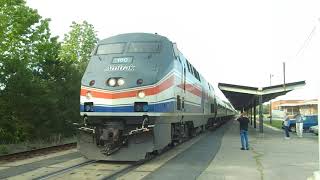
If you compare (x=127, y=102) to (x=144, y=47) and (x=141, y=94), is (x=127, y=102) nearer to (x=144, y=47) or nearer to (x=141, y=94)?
(x=141, y=94)

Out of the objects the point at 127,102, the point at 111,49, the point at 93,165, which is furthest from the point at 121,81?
the point at 93,165

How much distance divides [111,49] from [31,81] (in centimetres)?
796

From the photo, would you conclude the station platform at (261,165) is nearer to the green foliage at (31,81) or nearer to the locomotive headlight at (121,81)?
the locomotive headlight at (121,81)

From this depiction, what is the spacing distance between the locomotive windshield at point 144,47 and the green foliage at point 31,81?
8296 millimetres

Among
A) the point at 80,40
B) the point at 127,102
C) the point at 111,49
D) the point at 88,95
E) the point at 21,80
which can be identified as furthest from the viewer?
the point at 80,40

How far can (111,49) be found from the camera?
14.6 meters

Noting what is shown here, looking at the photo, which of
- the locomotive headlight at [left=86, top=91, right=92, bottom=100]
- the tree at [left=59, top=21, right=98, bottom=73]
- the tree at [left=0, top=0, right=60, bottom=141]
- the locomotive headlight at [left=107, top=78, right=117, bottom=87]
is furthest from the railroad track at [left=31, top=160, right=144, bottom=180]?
the tree at [left=59, top=21, right=98, bottom=73]

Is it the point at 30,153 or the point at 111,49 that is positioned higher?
the point at 111,49

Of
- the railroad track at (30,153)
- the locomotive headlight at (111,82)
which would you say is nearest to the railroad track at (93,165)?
the locomotive headlight at (111,82)

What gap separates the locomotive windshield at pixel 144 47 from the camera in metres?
14.3

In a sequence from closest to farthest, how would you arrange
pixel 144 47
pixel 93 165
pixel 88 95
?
pixel 93 165 < pixel 88 95 < pixel 144 47

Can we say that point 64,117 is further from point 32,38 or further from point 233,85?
point 233,85

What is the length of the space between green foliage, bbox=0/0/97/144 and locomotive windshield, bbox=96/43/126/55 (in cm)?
733

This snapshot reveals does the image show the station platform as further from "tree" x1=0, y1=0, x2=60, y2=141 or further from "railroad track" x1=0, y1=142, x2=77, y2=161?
"tree" x1=0, y1=0, x2=60, y2=141
